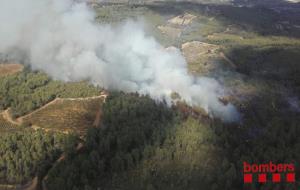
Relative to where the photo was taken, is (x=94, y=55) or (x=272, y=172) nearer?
(x=272, y=172)

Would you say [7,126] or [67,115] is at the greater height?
[67,115]

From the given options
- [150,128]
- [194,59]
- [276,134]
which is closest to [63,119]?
[150,128]

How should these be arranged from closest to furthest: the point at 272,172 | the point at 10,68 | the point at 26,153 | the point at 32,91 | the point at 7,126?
the point at 272,172
the point at 26,153
the point at 7,126
the point at 32,91
the point at 10,68

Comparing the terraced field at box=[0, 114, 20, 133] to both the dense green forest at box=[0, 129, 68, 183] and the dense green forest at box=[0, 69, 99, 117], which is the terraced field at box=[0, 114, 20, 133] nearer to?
the dense green forest at box=[0, 69, 99, 117]

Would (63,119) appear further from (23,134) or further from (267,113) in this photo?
(267,113)

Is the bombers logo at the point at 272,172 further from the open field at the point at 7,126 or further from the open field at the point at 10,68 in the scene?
the open field at the point at 10,68

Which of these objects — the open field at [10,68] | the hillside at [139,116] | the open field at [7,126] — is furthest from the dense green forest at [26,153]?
the open field at [10,68]

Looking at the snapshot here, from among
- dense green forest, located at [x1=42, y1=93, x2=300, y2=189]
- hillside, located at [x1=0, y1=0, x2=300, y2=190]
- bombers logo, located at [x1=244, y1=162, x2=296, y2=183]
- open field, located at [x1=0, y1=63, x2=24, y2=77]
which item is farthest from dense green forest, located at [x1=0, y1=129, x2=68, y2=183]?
open field, located at [x1=0, y1=63, x2=24, y2=77]

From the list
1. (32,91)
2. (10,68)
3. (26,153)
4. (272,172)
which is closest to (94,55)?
(32,91)

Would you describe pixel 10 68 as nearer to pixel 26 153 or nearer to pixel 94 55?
pixel 94 55
